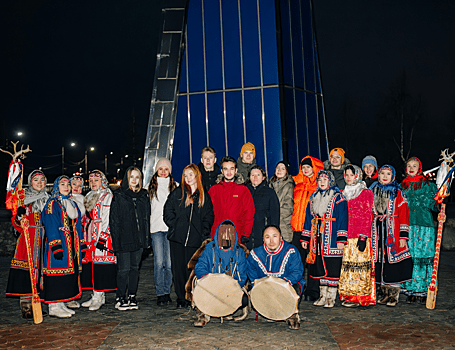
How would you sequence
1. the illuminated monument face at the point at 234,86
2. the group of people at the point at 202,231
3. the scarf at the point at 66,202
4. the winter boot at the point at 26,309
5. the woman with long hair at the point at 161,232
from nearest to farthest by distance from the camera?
the winter boot at the point at 26,309
the group of people at the point at 202,231
the scarf at the point at 66,202
the woman with long hair at the point at 161,232
the illuminated monument face at the point at 234,86

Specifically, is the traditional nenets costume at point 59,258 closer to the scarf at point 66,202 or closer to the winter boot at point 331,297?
the scarf at point 66,202

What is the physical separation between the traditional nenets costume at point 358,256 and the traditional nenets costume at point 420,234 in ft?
2.32

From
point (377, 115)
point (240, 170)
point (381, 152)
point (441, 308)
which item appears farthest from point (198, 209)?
point (381, 152)

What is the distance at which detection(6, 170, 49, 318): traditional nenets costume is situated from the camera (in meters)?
5.78

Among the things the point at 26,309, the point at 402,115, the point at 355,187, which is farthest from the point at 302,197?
the point at 402,115

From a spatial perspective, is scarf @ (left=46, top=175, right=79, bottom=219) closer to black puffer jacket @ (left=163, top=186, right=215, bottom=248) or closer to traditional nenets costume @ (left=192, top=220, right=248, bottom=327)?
black puffer jacket @ (left=163, top=186, right=215, bottom=248)

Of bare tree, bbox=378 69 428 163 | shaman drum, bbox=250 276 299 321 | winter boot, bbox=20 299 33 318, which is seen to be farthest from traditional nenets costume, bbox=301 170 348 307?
bare tree, bbox=378 69 428 163

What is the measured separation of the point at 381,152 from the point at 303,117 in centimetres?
3351

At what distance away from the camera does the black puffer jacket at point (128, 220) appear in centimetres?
606

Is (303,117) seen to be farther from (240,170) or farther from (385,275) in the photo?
(385,275)

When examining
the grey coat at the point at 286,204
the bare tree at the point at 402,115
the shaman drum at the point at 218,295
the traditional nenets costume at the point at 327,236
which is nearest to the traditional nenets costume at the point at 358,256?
the traditional nenets costume at the point at 327,236

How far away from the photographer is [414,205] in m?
6.56

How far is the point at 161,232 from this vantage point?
6496 mm

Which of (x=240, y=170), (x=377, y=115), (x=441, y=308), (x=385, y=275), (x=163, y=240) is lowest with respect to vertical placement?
(x=441, y=308)
